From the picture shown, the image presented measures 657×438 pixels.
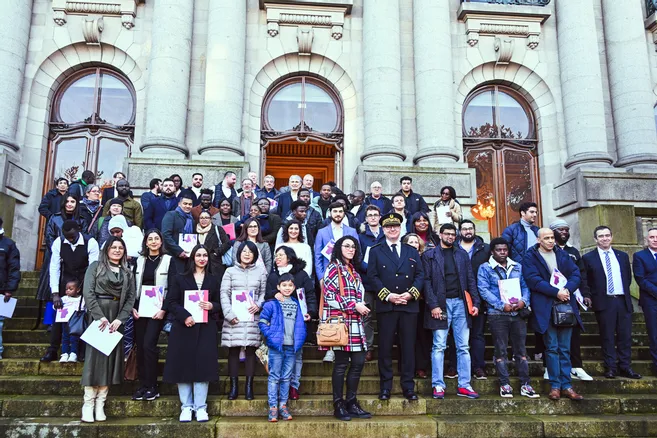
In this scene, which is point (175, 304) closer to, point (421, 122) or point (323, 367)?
point (323, 367)

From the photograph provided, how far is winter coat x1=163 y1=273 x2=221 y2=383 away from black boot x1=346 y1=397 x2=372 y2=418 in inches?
63.0

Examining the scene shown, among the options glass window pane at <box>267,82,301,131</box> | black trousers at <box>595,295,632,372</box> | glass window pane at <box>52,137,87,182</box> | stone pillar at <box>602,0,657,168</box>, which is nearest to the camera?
black trousers at <box>595,295,632,372</box>

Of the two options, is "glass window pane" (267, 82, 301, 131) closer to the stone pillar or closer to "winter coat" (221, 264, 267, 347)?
"winter coat" (221, 264, 267, 347)

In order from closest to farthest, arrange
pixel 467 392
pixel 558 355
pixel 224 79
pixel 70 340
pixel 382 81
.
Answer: pixel 467 392 → pixel 558 355 → pixel 70 340 → pixel 224 79 → pixel 382 81

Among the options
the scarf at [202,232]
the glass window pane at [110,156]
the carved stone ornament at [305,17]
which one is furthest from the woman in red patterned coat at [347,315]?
the carved stone ornament at [305,17]

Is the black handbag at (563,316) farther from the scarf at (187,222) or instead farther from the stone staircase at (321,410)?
the scarf at (187,222)

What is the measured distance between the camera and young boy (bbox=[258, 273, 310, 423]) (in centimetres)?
607

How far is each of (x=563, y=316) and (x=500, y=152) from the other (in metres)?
8.99

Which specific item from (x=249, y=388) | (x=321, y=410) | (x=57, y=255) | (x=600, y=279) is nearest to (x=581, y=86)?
(x=600, y=279)

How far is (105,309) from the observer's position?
630cm

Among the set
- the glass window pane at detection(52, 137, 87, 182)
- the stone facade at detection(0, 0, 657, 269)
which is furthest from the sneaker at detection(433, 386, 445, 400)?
the glass window pane at detection(52, 137, 87, 182)

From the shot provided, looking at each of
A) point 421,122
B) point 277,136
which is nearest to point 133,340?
point 277,136

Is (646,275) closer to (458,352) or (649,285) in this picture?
(649,285)

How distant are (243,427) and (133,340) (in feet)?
6.23
